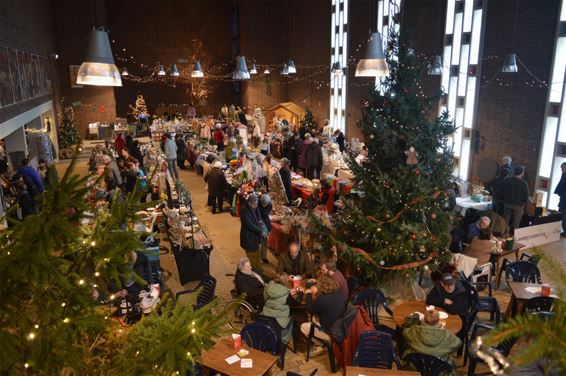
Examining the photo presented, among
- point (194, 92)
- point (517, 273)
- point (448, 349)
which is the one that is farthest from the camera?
point (194, 92)

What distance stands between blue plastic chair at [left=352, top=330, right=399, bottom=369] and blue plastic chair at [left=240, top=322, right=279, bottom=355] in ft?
3.24

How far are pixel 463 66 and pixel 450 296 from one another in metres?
9.30

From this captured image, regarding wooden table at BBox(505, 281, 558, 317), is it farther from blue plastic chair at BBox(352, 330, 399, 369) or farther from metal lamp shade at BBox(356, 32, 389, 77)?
metal lamp shade at BBox(356, 32, 389, 77)

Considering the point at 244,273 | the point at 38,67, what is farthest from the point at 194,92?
the point at 244,273

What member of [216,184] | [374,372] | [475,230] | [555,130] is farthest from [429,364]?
[216,184]

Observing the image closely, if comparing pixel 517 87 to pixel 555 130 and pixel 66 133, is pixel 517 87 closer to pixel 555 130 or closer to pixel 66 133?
pixel 555 130

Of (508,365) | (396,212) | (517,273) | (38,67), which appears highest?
(38,67)

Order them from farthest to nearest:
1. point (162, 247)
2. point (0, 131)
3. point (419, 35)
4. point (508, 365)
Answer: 1. point (419, 35)
2. point (162, 247)
3. point (0, 131)
4. point (508, 365)

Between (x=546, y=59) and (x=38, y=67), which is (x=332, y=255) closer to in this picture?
(x=546, y=59)

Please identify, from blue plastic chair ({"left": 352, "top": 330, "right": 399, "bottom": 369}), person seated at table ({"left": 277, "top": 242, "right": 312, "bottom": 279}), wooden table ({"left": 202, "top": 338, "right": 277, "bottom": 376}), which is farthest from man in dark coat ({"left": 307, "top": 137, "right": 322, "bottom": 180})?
wooden table ({"left": 202, "top": 338, "right": 277, "bottom": 376})

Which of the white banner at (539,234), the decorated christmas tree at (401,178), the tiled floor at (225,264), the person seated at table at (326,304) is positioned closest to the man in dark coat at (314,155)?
the tiled floor at (225,264)

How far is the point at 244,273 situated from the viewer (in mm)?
6410

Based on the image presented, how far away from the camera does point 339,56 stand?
2138cm

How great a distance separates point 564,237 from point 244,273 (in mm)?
7354
